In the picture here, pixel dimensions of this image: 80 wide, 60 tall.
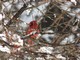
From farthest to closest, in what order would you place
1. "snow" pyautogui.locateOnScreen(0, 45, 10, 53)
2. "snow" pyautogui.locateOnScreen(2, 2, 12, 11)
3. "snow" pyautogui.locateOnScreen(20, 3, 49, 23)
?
1. "snow" pyautogui.locateOnScreen(20, 3, 49, 23)
2. "snow" pyautogui.locateOnScreen(2, 2, 12, 11)
3. "snow" pyautogui.locateOnScreen(0, 45, 10, 53)

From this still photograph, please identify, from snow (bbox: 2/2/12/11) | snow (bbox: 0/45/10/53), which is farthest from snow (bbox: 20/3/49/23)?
snow (bbox: 0/45/10/53)

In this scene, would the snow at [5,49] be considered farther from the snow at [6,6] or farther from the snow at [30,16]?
the snow at [30,16]

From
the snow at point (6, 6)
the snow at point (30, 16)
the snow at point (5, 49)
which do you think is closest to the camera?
the snow at point (5, 49)

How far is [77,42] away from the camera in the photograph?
15.1ft

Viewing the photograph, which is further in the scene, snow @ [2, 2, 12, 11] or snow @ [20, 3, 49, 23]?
snow @ [20, 3, 49, 23]

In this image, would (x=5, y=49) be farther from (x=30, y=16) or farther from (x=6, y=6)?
(x=30, y=16)

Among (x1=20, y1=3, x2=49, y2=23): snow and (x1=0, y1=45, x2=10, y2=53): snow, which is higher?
(x1=20, y1=3, x2=49, y2=23): snow

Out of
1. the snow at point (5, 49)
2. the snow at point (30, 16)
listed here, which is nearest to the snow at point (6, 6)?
the snow at point (30, 16)

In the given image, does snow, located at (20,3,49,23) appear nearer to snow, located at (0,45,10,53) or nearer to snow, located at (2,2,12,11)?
snow, located at (2,2,12,11)

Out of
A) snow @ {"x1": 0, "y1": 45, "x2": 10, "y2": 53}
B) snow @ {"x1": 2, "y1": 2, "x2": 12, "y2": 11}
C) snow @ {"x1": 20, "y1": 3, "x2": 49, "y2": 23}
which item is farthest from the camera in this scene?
snow @ {"x1": 20, "y1": 3, "x2": 49, "y2": 23}

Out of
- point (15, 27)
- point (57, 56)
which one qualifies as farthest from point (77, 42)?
point (15, 27)

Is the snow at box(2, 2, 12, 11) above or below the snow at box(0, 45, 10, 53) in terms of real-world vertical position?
above

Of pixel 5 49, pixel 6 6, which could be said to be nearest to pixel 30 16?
pixel 6 6

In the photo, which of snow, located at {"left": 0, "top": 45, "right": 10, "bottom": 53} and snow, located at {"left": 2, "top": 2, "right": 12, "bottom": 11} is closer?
snow, located at {"left": 0, "top": 45, "right": 10, "bottom": 53}
